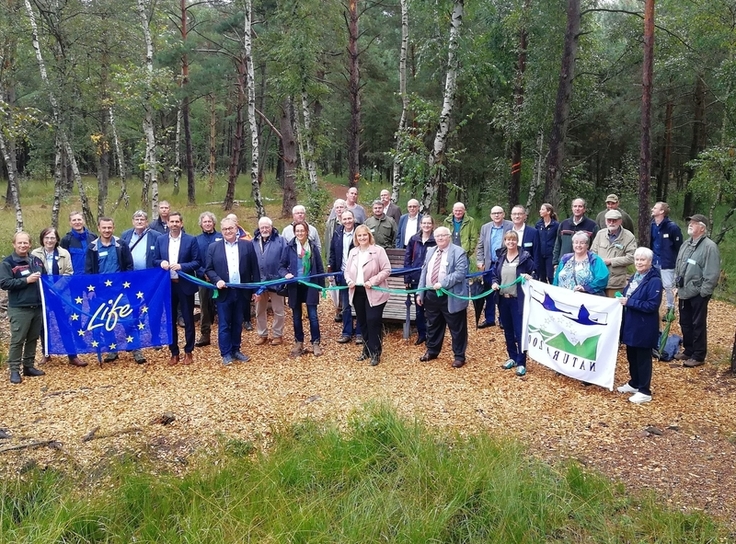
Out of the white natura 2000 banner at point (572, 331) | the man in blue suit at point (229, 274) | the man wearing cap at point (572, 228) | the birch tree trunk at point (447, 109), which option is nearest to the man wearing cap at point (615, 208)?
the man wearing cap at point (572, 228)

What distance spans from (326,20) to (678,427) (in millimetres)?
14956

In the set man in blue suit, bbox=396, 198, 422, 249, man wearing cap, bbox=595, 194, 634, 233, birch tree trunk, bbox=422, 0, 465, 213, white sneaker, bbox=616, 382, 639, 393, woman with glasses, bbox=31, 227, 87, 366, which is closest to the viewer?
white sneaker, bbox=616, 382, 639, 393

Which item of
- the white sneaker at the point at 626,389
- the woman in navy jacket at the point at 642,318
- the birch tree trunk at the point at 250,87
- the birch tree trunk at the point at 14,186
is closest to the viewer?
the woman in navy jacket at the point at 642,318

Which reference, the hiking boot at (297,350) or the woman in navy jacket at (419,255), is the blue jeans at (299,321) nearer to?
the hiking boot at (297,350)

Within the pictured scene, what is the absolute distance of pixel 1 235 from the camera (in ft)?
50.3

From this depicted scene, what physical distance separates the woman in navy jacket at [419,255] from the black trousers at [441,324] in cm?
45

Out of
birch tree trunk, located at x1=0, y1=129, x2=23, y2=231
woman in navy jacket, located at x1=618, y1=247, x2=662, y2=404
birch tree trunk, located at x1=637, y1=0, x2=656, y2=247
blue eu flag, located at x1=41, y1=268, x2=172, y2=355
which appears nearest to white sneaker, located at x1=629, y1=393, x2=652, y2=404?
woman in navy jacket, located at x1=618, y1=247, x2=662, y2=404

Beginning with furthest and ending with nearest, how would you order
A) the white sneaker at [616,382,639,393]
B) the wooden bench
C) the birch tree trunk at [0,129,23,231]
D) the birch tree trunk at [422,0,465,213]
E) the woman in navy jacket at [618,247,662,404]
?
1. the birch tree trunk at [0,129,23,231]
2. the birch tree trunk at [422,0,465,213]
3. the wooden bench
4. the white sneaker at [616,382,639,393]
5. the woman in navy jacket at [618,247,662,404]

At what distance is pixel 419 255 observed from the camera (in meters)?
7.72

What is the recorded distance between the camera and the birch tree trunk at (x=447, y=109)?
10305 mm

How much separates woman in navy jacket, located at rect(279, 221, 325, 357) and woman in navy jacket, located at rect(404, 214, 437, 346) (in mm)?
1319

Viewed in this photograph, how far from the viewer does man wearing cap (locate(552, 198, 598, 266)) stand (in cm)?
788

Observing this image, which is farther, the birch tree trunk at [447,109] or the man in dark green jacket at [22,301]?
the birch tree trunk at [447,109]

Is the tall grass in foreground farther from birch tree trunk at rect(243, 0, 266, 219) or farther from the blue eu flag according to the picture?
birch tree trunk at rect(243, 0, 266, 219)
